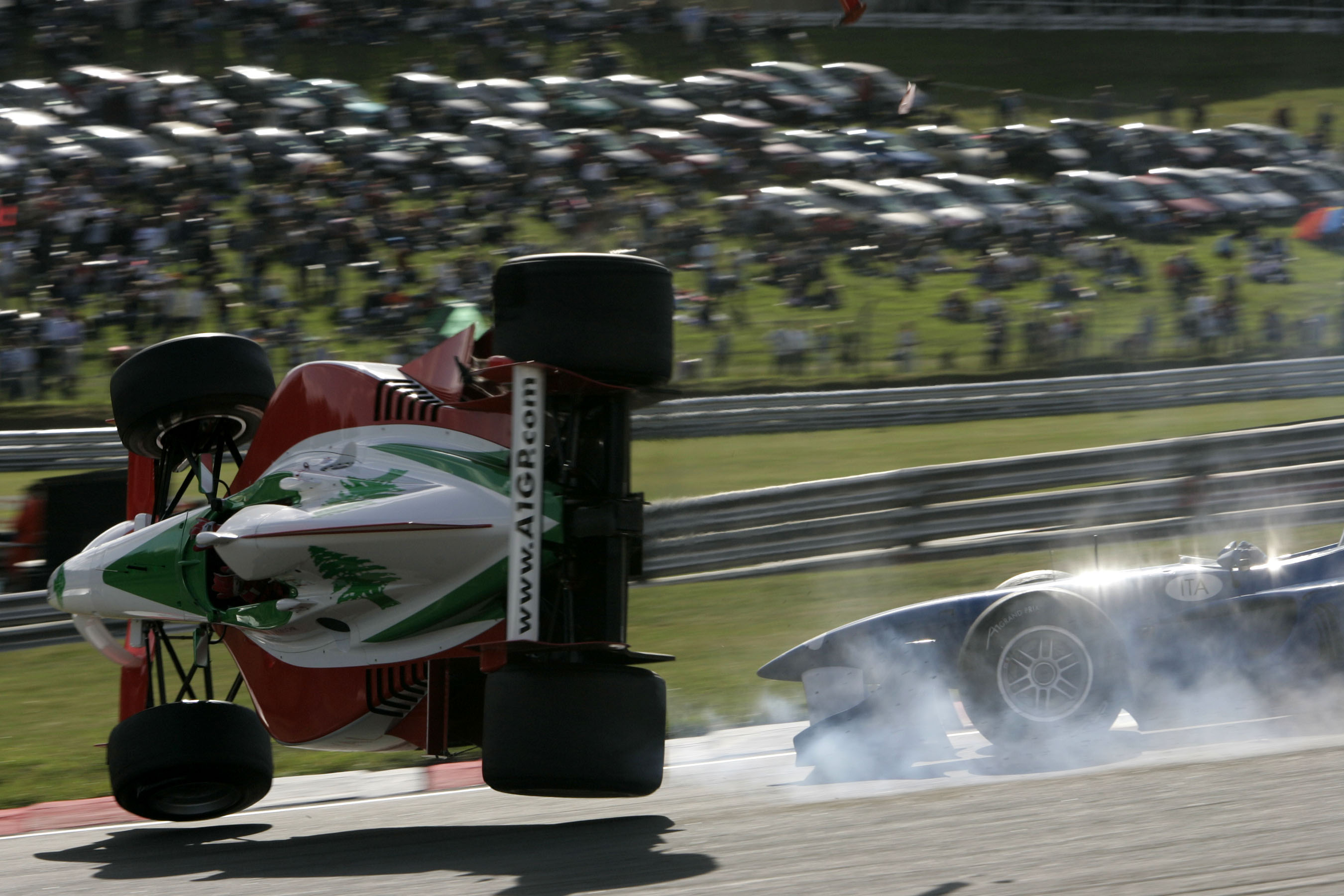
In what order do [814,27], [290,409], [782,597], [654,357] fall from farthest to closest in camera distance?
[814,27], [782,597], [290,409], [654,357]

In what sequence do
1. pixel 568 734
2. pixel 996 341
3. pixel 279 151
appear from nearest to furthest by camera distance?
1. pixel 568 734
2. pixel 996 341
3. pixel 279 151

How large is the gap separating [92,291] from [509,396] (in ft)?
38.2

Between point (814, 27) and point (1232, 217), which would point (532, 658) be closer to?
point (1232, 217)

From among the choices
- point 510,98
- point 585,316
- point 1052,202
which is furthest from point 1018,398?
point 585,316

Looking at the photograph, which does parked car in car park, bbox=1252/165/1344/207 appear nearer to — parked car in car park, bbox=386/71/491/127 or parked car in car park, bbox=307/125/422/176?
parked car in car park, bbox=386/71/491/127

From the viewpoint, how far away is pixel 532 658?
4.39 meters

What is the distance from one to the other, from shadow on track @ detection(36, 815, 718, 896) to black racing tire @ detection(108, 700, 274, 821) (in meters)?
0.14

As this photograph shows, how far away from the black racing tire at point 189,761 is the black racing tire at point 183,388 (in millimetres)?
1246

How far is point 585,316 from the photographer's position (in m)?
4.44

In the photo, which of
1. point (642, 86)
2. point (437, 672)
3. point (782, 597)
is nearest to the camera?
point (437, 672)

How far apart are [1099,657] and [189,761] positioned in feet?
10.3

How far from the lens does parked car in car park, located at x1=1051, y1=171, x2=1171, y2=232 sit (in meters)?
18.8

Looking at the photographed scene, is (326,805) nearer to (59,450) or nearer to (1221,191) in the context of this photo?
A: (59,450)

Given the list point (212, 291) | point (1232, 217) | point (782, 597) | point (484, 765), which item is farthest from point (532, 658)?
point (1232, 217)
